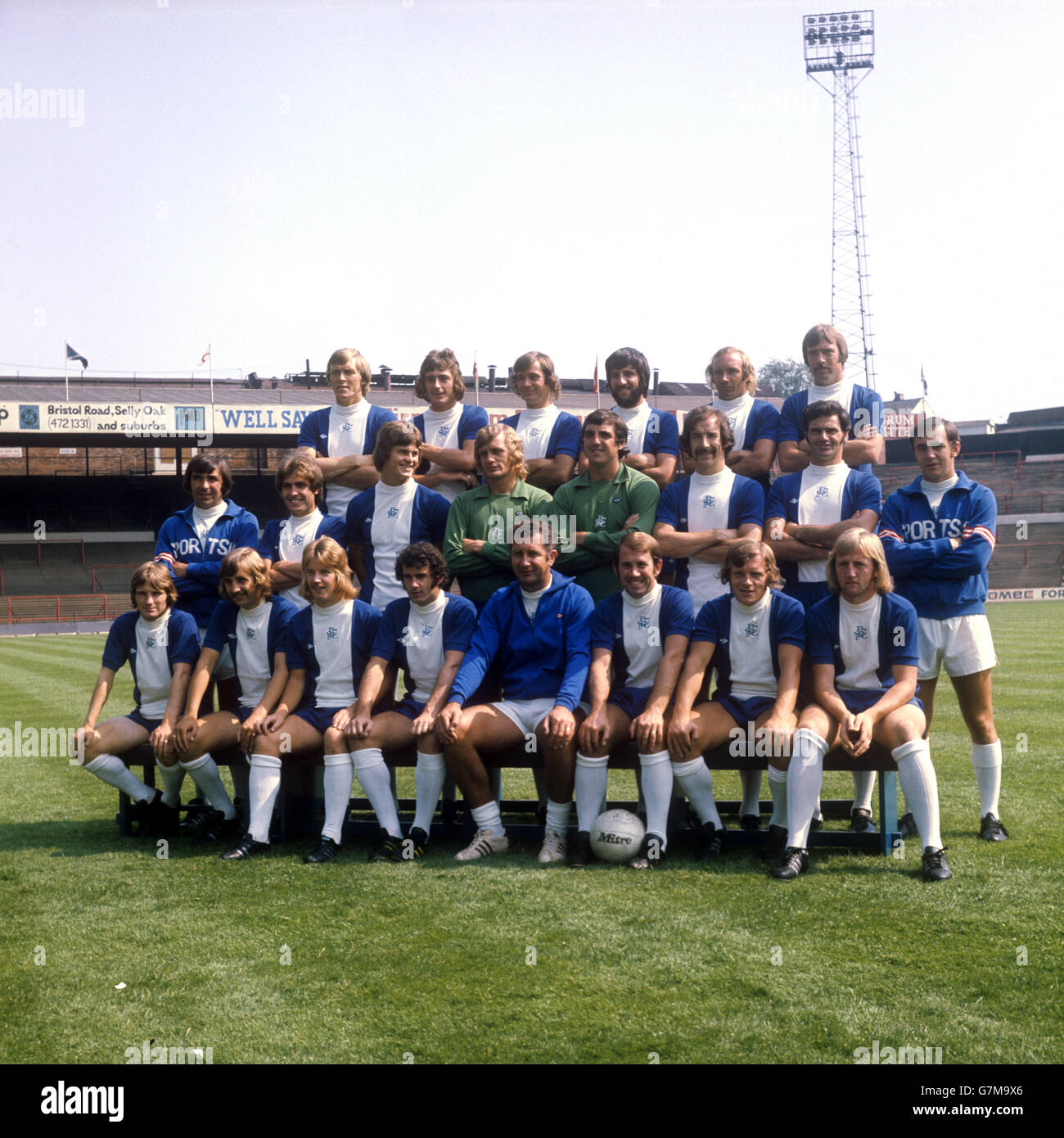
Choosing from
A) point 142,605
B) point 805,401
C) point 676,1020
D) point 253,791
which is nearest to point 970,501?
point 805,401

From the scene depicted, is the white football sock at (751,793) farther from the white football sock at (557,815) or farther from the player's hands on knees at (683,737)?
the white football sock at (557,815)

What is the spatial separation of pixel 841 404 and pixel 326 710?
3351 mm

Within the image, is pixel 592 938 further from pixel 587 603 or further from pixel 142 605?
pixel 142 605

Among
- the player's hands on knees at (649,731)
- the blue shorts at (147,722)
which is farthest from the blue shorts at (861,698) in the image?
the blue shorts at (147,722)

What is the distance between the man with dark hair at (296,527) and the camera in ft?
19.5

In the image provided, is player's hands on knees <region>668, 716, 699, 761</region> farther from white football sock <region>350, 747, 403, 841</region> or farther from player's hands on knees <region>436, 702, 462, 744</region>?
white football sock <region>350, 747, 403, 841</region>

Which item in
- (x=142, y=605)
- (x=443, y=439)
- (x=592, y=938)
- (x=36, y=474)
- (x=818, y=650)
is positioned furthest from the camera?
(x=36, y=474)

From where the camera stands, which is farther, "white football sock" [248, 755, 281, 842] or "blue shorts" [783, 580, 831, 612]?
"blue shorts" [783, 580, 831, 612]

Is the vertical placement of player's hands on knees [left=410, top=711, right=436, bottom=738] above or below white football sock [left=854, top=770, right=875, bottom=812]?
above

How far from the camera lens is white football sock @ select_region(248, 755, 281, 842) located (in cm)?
548

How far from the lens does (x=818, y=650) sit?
5.20 m

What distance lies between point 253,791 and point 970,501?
164 inches

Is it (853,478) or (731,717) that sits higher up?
(853,478)

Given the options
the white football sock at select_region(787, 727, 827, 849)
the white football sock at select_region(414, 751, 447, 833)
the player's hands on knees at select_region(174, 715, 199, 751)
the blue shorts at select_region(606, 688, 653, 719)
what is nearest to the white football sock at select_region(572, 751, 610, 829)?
the blue shorts at select_region(606, 688, 653, 719)
